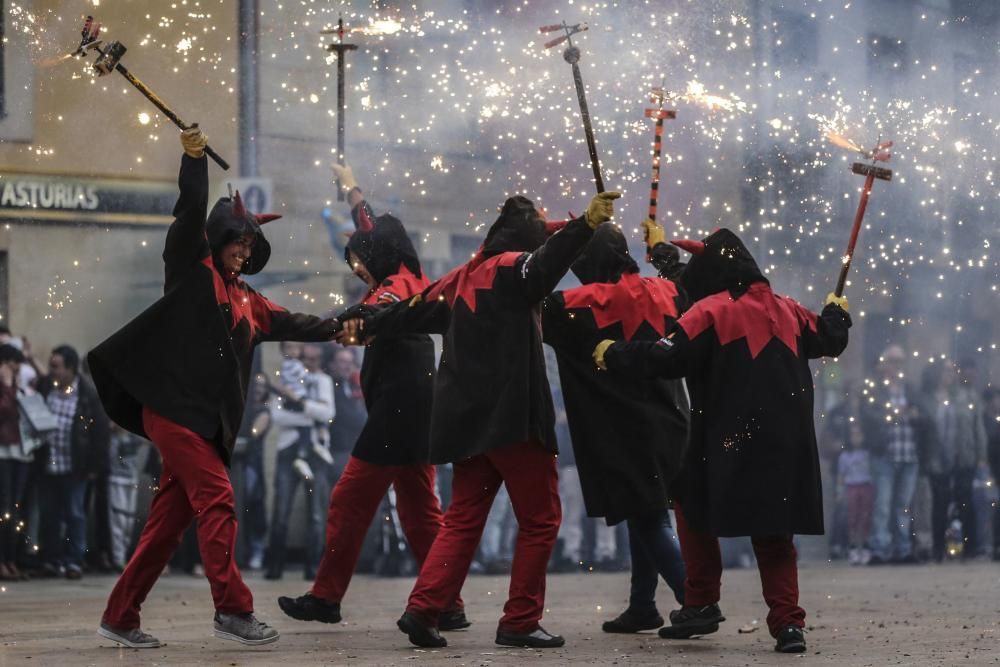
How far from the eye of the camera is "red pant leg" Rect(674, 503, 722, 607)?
7.33 m

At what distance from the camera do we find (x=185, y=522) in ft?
22.7

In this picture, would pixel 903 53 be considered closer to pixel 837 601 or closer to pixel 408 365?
pixel 837 601

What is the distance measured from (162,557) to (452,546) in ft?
3.62

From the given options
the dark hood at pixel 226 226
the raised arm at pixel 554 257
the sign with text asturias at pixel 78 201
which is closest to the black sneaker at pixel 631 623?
the raised arm at pixel 554 257

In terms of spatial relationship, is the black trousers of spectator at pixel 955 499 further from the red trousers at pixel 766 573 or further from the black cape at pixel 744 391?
the black cape at pixel 744 391

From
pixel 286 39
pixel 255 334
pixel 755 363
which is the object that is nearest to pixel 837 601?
pixel 755 363

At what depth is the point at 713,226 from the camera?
13.1 meters

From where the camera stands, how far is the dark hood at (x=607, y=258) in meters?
7.88

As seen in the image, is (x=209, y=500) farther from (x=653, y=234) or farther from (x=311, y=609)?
(x=653, y=234)

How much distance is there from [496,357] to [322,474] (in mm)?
5206

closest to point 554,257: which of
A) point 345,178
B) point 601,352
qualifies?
point 601,352

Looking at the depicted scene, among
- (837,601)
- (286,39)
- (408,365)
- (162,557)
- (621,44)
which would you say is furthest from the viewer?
(286,39)

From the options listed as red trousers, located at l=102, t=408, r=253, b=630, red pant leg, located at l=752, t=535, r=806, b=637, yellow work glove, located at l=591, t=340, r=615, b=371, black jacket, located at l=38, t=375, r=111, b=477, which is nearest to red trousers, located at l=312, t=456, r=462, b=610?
red trousers, located at l=102, t=408, r=253, b=630

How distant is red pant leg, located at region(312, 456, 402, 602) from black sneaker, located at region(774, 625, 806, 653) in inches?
69.8
